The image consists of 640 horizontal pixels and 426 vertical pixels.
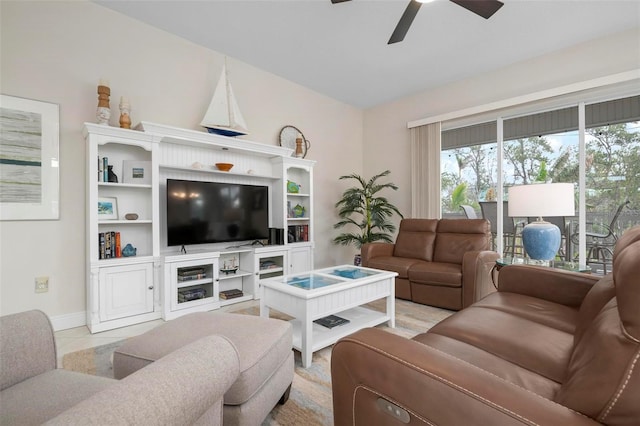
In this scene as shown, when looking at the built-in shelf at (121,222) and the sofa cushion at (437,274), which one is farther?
the sofa cushion at (437,274)

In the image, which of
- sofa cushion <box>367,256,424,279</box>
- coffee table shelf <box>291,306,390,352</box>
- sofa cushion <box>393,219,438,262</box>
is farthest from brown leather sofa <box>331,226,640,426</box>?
sofa cushion <box>393,219,438,262</box>

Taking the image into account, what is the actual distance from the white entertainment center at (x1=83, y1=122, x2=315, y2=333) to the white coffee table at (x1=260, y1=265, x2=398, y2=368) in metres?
1.08

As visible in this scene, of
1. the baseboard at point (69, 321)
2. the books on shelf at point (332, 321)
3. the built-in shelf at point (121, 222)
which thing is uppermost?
the built-in shelf at point (121, 222)

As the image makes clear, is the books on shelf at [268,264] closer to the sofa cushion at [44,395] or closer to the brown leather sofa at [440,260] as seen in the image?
the brown leather sofa at [440,260]

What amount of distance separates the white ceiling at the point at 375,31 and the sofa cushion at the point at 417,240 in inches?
79.0

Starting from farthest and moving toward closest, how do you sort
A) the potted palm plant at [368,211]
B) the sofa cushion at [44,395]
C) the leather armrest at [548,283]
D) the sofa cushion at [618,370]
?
the potted palm plant at [368,211]
the leather armrest at [548,283]
the sofa cushion at [44,395]
the sofa cushion at [618,370]

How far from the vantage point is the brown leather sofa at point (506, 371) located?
603 millimetres

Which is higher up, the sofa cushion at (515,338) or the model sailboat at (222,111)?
the model sailboat at (222,111)

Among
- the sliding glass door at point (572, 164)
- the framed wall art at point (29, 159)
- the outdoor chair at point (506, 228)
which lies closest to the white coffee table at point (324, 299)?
the framed wall art at point (29, 159)

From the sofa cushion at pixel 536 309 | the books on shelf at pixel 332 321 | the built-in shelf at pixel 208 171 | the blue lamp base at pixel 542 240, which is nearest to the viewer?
the sofa cushion at pixel 536 309

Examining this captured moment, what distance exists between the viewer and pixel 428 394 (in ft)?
2.37

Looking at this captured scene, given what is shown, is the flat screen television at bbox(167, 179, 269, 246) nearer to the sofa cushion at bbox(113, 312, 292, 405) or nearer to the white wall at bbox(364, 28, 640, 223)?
the sofa cushion at bbox(113, 312, 292, 405)

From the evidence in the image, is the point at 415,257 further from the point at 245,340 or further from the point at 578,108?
the point at 245,340

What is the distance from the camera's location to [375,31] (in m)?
3.05
